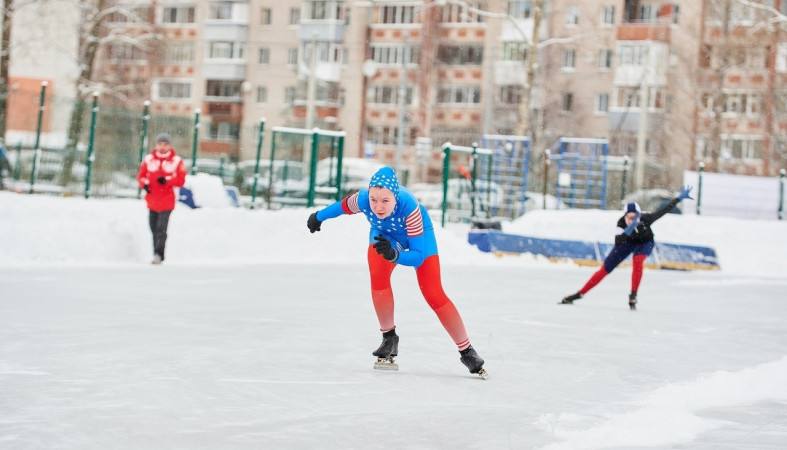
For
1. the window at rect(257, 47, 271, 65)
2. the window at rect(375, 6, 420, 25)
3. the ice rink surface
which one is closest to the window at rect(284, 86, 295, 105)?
the window at rect(257, 47, 271, 65)

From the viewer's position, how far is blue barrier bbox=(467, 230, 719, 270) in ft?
68.9

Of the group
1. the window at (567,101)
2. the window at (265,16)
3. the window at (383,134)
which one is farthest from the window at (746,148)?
the window at (265,16)

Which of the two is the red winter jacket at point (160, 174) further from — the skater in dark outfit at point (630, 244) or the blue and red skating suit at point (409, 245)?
the blue and red skating suit at point (409, 245)

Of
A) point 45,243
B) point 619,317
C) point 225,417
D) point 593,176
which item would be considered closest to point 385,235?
point 225,417

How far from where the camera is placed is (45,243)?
14914mm

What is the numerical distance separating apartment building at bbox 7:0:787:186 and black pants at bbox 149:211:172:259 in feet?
119

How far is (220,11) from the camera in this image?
6881cm

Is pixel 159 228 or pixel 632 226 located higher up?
pixel 632 226

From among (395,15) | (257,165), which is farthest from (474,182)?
(395,15)

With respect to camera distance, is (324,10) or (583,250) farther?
(324,10)

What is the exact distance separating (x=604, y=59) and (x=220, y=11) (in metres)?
23.1

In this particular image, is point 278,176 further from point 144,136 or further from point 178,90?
point 178,90

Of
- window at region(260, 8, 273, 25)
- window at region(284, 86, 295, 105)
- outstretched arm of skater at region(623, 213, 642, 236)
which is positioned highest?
window at region(260, 8, 273, 25)

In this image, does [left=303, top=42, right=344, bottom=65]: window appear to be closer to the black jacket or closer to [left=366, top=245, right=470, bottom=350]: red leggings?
the black jacket
